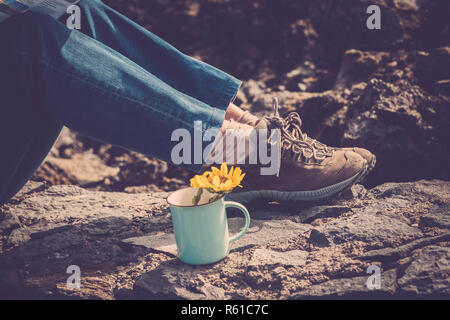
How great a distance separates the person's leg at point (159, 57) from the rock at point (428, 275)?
100 centimetres

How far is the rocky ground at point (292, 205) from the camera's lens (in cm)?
152

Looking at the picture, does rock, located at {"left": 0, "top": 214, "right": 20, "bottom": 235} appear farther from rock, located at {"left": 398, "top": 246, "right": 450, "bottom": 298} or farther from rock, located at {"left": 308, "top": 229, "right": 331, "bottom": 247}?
rock, located at {"left": 398, "top": 246, "right": 450, "bottom": 298}

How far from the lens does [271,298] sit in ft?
4.76

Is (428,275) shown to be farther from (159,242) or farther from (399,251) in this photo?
(159,242)

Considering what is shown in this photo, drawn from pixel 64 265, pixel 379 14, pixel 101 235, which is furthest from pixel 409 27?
pixel 64 265

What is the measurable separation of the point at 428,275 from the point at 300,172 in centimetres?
76

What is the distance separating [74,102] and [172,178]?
154 cm

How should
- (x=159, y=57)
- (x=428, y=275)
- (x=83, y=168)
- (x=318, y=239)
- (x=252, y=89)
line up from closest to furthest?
(x=428, y=275), (x=318, y=239), (x=159, y=57), (x=252, y=89), (x=83, y=168)

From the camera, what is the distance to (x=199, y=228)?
1.49m

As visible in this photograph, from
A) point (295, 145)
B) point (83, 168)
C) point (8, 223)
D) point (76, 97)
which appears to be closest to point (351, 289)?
point (295, 145)

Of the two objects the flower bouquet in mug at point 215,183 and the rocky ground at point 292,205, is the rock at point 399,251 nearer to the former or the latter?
the rocky ground at point 292,205

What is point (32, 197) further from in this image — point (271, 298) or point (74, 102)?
point (271, 298)
